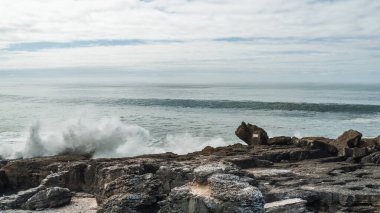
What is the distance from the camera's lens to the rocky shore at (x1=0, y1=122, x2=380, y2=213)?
11711 mm

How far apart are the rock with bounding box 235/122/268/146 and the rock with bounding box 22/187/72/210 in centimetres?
1153

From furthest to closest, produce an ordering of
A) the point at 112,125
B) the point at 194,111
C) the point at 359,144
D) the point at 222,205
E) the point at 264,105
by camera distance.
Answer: the point at 264,105 → the point at 194,111 → the point at 112,125 → the point at 359,144 → the point at 222,205

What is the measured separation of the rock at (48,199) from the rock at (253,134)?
11.5 meters

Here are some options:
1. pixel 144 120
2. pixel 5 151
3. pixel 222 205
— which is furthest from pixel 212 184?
pixel 144 120

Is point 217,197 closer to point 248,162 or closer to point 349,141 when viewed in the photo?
point 248,162

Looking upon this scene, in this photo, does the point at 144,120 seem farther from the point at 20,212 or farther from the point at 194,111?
the point at 20,212

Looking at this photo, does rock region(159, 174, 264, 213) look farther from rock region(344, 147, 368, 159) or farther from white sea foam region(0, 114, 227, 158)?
white sea foam region(0, 114, 227, 158)

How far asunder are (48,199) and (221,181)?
774cm

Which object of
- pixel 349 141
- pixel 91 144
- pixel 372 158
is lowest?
pixel 91 144

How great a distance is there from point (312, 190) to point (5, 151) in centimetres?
2531

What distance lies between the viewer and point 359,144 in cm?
2328

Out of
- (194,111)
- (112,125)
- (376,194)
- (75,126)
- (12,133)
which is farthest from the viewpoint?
(194,111)

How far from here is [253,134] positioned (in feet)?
83.3

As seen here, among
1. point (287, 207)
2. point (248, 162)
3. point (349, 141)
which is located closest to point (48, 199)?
point (248, 162)
